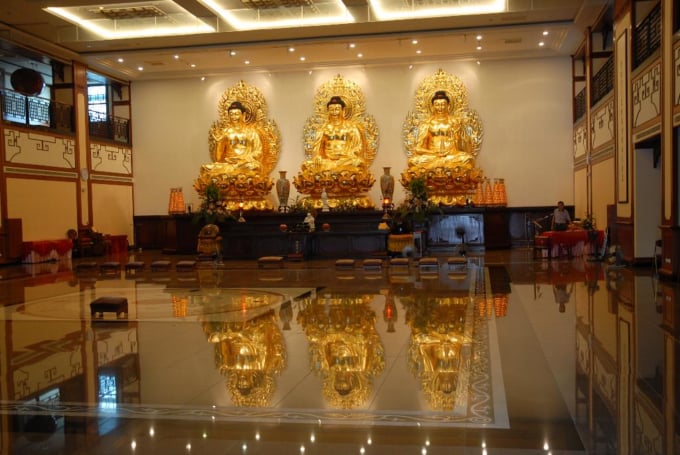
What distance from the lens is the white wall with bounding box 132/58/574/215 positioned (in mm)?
14305

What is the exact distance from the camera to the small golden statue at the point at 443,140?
45.1ft

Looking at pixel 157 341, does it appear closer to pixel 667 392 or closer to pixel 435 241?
pixel 667 392

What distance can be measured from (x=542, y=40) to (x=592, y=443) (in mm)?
11881

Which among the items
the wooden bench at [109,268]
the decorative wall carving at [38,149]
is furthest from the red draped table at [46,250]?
the wooden bench at [109,268]

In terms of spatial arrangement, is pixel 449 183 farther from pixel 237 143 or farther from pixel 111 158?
pixel 111 158

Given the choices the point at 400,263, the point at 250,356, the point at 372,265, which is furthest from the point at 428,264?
the point at 250,356

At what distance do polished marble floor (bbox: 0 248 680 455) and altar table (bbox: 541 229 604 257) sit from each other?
3.72 meters

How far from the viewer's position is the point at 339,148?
1461cm

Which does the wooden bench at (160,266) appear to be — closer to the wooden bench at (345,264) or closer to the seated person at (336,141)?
the wooden bench at (345,264)

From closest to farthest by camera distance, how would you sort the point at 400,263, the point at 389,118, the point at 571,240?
the point at 400,263, the point at 571,240, the point at 389,118

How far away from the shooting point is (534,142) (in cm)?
1439

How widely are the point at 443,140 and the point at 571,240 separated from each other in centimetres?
415

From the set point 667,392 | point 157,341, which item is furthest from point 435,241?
point 667,392

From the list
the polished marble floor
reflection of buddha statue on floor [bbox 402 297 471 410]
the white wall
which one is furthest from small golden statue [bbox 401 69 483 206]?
reflection of buddha statue on floor [bbox 402 297 471 410]
